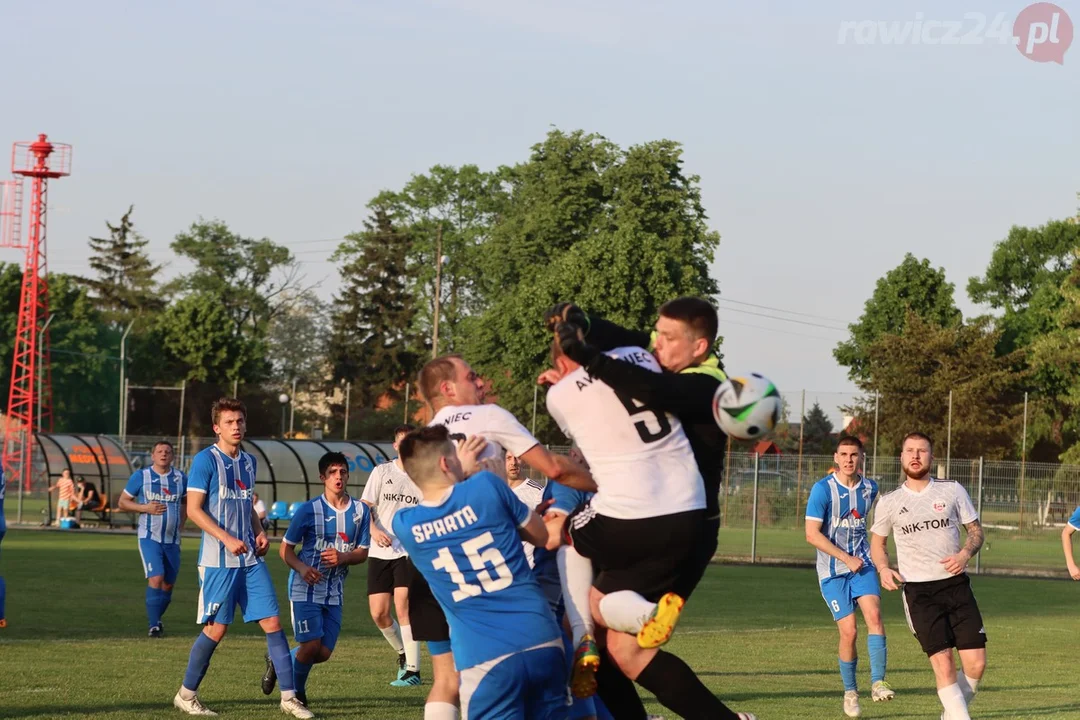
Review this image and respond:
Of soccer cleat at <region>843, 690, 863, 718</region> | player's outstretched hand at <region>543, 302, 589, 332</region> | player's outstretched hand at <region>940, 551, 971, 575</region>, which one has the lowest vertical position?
soccer cleat at <region>843, 690, 863, 718</region>

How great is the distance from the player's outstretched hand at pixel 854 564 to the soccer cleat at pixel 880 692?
1094mm

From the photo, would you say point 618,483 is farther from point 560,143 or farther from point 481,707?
point 560,143

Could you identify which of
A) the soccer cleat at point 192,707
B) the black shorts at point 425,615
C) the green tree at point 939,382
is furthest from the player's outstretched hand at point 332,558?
the green tree at point 939,382

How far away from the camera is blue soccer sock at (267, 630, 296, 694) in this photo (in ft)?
33.6

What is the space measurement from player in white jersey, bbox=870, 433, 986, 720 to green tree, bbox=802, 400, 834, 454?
41728mm

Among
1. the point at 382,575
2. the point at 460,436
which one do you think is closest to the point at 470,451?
the point at 460,436

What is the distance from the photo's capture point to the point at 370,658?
47.1 feet

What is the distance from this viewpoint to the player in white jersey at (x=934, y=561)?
9.99m

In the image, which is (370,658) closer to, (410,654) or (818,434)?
(410,654)

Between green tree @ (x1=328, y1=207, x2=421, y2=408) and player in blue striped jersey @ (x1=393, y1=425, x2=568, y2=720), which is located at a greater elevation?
green tree @ (x1=328, y1=207, x2=421, y2=408)

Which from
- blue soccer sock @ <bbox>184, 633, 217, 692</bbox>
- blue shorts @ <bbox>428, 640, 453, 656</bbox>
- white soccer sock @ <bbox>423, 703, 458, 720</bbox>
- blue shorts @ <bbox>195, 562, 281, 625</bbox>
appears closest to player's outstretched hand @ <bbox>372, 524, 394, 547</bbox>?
blue shorts @ <bbox>195, 562, 281, 625</bbox>

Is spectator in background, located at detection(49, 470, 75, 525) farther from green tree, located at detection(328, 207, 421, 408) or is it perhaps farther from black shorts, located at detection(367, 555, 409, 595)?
green tree, located at detection(328, 207, 421, 408)

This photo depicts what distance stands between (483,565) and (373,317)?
8544 centimetres

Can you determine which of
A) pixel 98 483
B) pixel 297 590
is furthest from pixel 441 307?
pixel 297 590
